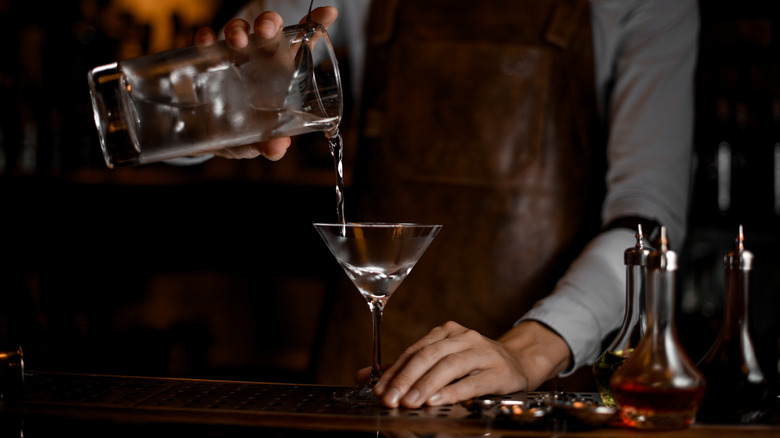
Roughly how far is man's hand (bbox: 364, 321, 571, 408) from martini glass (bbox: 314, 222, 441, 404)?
0.20 feet

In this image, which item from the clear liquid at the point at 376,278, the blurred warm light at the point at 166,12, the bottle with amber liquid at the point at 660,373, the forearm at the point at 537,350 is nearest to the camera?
the bottle with amber liquid at the point at 660,373

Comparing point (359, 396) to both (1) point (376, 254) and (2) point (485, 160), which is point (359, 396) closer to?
(1) point (376, 254)

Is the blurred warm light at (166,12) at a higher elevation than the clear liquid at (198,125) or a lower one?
→ higher

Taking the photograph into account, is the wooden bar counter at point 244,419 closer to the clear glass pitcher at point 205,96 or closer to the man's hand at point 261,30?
the clear glass pitcher at point 205,96

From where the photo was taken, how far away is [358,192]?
174 cm

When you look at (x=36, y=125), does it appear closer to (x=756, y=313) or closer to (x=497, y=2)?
(x=497, y=2)

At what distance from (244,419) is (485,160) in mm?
982

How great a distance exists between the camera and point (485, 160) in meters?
1.64

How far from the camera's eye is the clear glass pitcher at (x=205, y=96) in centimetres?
96

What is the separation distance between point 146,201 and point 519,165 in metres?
1.20

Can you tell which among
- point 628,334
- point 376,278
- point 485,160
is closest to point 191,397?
point 376,278

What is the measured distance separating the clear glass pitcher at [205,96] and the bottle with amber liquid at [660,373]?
50cm

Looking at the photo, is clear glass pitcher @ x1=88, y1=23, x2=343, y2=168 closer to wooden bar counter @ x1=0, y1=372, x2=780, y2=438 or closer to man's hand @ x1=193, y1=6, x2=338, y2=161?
man's hand @ x1=193, y1=6, x2=338, y2=161

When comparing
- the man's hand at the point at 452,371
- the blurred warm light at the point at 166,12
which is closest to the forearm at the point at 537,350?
the man's hand at the point at 452,371
